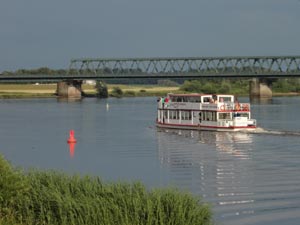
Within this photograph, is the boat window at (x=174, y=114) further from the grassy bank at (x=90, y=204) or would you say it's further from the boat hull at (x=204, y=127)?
the grassy bank at (x=90, y=204)

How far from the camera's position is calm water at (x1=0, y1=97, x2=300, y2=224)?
99.0 ft

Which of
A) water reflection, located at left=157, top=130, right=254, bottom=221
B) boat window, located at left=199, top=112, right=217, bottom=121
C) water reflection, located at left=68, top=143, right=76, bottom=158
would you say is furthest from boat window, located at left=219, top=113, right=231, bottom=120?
water reflection, located at left=68, top=143, right=76, bottom=158

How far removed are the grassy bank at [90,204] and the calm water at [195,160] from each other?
6039 mm

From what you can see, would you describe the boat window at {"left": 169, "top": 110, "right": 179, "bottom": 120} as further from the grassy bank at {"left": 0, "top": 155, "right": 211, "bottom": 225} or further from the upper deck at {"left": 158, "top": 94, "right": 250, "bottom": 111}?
the grassy bank at {"left": 0, "top": 155, "right": 211, "bottom": 225}

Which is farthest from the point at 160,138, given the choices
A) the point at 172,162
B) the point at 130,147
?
the point at 172,162

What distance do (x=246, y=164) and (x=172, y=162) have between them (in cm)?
471

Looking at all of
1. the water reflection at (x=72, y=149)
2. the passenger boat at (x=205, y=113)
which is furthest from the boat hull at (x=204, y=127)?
the water reflection at (x=72, y=149)

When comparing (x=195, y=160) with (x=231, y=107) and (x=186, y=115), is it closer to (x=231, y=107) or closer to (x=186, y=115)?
(x=231, y=107)

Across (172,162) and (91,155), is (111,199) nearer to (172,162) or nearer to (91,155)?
(172,162)

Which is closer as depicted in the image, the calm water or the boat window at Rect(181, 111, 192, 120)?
the calm water

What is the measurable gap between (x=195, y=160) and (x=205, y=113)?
1098 inches

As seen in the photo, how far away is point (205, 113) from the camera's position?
74688 mm

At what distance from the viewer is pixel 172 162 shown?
4616 centimetres

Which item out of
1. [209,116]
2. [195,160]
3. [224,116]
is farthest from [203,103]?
[195,160]
